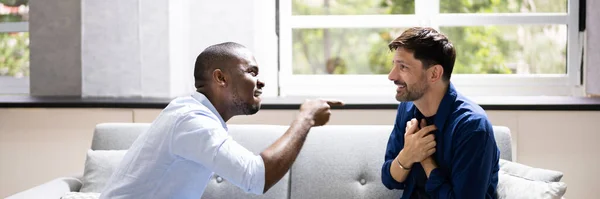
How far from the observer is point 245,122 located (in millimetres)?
3916

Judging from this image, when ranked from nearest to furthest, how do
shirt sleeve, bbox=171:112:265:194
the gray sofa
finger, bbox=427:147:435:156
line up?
shirt sleeve, bbox=171:112:265:194, finger, bbox=427:147:435:156, the gray sofa

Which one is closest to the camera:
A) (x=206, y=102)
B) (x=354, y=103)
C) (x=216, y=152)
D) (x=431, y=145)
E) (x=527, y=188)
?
(x=216, y=152)

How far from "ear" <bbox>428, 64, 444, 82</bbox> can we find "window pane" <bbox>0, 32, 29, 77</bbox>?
2.92m

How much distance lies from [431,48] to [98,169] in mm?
1451

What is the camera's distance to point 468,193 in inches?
91.8

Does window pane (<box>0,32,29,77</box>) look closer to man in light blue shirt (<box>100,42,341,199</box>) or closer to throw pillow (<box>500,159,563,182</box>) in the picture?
man in light blue shirt (<box>100,42,341,199</box>)

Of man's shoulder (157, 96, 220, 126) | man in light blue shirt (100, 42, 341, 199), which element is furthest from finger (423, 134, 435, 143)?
man's shoulder (157, 96, 220, 126)

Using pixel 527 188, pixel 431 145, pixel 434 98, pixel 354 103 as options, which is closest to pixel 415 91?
pixel 434 98

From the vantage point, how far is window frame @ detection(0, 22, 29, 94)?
456 centimetres

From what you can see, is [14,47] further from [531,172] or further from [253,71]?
[531,172]

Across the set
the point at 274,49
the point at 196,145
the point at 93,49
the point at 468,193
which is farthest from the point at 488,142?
the point at 93,49

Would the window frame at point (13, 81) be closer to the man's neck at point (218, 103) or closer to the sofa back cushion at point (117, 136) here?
the sofa back cushion at point (117, 136)

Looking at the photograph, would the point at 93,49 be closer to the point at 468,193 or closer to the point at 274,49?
the point at 274,49

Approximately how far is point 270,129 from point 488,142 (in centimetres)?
111
